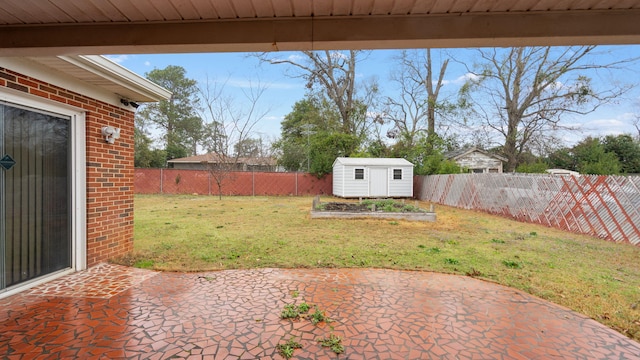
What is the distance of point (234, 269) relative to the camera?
401cm

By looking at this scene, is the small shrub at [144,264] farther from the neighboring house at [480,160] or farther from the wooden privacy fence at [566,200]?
the neighboring house at [480,160]

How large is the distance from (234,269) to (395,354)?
2482 millimetres

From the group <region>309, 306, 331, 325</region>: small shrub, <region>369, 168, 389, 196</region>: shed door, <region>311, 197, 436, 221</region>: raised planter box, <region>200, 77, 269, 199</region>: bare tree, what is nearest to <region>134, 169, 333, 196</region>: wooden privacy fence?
<region>200, 77, 269, 199</region>: bare tree

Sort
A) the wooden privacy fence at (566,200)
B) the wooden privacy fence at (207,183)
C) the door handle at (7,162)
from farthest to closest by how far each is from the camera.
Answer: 1. the wooden privacy fence at (207,183)
2. the wooden privacy fence at (566,200)
3. the door handle at (7,162)

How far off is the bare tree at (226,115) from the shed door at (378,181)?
6303 millimetres

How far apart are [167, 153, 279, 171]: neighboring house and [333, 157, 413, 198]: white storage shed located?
5859mm

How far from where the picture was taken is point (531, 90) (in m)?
17.4

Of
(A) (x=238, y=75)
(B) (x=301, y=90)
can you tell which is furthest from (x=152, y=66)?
(A) (x=238, y=75)

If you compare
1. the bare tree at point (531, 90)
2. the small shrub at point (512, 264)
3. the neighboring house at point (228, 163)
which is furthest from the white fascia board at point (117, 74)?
the bare tree at point (531, 90)

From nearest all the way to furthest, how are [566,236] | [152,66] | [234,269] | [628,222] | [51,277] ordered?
[51,277], [234,269], [628,222], [566,236], [152,66]

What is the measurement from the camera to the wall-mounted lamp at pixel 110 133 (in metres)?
4.00

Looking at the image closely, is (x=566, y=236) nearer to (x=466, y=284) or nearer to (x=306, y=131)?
(x=466, y=284)

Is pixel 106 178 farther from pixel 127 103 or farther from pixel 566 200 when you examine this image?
pixel 566 200

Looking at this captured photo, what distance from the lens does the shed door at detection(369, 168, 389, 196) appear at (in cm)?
1562
